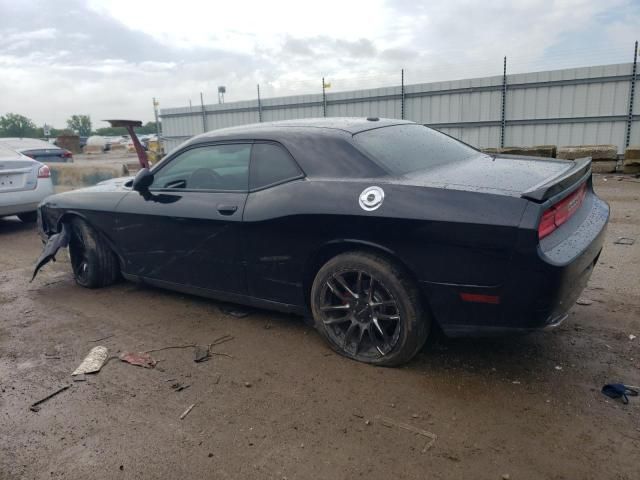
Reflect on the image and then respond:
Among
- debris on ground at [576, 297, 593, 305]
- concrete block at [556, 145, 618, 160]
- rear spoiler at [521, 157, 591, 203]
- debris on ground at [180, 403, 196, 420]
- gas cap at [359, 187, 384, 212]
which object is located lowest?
debris on ground at [180, 403, 196, 420]

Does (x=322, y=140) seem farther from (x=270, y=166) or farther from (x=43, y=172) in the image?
(x=43, y=172)

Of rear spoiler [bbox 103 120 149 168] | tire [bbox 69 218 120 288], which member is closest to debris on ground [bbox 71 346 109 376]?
tire [bbox 69 218 120 288]

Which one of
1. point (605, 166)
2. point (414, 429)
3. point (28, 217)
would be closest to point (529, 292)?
point (414, 429)

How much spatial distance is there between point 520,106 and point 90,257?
38.4 feet

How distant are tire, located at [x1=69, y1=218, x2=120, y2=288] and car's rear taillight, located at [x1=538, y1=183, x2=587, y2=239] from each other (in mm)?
3871

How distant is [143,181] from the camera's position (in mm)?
4391

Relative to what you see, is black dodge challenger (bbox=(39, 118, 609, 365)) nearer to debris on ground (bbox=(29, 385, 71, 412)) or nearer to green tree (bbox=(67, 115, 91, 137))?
debris on ground (bbox=(29, 385, 71, 412))

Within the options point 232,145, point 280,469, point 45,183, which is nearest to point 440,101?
point 45,183

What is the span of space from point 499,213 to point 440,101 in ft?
41.5

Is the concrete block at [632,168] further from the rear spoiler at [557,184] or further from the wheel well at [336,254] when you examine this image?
the wheel well at [336,254]

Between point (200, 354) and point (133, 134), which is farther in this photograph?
point (133, 134)

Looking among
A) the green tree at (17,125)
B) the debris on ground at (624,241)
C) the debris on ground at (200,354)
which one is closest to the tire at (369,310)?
the debris on ground at (200,354)

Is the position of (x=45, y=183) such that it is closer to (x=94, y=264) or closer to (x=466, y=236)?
(x=94, y=264)

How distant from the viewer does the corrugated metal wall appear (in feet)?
40.1
